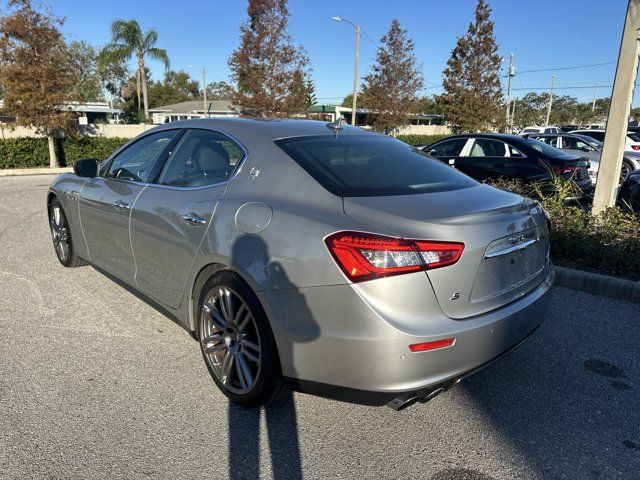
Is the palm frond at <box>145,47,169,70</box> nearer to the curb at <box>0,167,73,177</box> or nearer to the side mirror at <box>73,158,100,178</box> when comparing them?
the curb at <box>0,167,73,177</box>

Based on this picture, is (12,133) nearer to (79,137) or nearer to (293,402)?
(79,137)

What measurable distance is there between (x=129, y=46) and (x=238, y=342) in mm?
36805

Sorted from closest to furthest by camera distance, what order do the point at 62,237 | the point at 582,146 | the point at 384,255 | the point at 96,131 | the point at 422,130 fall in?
the point at 384,255 < the point at 62,237 < the point at 582,146 < the point at 96,131 < the point at 422,130

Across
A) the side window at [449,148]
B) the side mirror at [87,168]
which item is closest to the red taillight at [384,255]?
the side mirror at [87,168]

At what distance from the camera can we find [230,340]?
274 centimetres

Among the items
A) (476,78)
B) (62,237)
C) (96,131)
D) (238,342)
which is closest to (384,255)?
(238,342)

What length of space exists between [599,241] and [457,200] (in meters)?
3.33

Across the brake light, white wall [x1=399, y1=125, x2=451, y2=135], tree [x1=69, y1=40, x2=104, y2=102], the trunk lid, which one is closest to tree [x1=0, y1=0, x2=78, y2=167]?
the brake light

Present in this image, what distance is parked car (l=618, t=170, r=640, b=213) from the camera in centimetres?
662

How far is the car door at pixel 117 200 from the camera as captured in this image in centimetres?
357

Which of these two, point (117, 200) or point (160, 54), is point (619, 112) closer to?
point (117, 200)

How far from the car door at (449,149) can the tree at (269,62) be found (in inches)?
572

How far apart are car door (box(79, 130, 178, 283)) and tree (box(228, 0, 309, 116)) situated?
20062 millimetres

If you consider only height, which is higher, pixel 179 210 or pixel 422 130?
pixel 179 210
